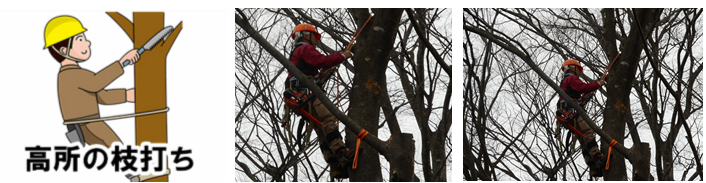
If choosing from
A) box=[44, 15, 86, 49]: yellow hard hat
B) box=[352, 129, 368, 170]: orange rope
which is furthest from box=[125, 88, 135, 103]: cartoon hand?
box=[352, 129, 368, 170]: orange rope

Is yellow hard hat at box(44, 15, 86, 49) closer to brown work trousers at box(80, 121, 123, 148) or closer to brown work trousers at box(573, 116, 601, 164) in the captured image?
brown work trousers at box(80, 121, 123, 148)

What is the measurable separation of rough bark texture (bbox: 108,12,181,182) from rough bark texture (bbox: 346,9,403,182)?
53.0 inches

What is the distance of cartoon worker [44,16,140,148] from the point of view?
390 cm

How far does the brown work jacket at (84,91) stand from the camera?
3.89m

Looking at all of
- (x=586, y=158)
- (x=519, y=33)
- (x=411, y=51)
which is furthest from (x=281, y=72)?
(x=586, y=158)

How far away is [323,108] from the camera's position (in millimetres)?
4777

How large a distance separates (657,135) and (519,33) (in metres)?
1.47

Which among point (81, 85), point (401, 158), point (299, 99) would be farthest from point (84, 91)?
point (401, 158)

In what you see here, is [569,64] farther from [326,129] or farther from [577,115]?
[326,129]

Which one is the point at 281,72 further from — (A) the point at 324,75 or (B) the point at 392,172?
(B) the point at 392,172

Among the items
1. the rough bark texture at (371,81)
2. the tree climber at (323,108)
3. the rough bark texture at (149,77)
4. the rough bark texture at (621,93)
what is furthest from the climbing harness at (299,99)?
the rough bark texture at (621,93)

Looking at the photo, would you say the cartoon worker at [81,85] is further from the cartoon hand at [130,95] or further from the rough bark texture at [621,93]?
the rough bark texture at [621,93]

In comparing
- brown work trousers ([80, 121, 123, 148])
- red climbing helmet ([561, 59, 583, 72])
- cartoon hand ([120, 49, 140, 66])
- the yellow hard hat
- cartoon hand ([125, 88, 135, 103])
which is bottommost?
brown work trousers ([80, 121, 123, 148])

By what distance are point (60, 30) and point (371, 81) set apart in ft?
7.17
